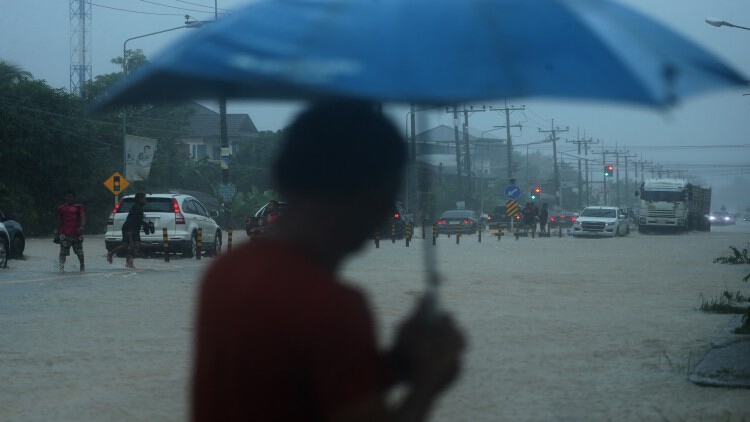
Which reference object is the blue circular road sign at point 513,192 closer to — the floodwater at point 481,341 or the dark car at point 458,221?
the dark car at point 458,221

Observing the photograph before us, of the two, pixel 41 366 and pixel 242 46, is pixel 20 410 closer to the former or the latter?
pixel 41 366

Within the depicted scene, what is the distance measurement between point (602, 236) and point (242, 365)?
147 feet

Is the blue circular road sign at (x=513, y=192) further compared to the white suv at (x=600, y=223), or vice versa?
the white suv at (x=600, y=223)

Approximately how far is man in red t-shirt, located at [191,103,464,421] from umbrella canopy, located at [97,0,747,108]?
118 millimetres

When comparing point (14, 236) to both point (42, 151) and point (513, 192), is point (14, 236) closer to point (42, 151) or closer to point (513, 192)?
point (42, 151)

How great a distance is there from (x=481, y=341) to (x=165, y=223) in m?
15.2

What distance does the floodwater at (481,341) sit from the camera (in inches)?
263

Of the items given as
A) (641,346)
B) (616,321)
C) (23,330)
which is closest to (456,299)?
(616,321)

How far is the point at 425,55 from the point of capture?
242cm

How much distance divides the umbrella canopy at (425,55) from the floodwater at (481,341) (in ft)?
1.49

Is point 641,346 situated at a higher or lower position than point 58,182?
lower

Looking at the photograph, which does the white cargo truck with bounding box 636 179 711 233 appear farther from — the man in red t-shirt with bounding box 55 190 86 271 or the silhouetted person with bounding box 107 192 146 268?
the man in red t-shirt with bounding box 55 190 86 271

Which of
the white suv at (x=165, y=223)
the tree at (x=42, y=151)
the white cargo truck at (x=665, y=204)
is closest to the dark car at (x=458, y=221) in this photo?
the white cargo truck at (x=665, y=204)

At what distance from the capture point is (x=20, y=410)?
→ 666cm
